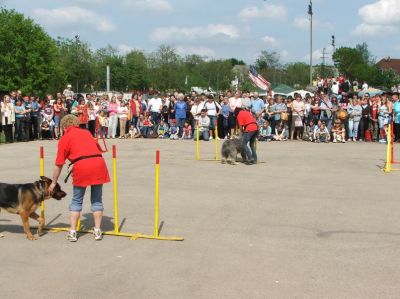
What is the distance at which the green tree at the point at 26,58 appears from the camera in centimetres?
5747

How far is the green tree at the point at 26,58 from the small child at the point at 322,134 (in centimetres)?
4234

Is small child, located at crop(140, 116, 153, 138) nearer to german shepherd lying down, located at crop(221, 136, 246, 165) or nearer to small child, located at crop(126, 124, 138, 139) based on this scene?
small child, located at crop(126, 124, 138, 139)

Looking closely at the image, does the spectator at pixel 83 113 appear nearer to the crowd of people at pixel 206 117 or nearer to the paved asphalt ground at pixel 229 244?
the crowd of people at pixel 206 117

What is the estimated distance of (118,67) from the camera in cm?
7012

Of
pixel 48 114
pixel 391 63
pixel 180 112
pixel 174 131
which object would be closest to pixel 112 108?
pixel 48 114

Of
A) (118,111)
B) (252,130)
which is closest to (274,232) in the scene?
(252,130)

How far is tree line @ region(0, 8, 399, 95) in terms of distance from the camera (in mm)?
58094

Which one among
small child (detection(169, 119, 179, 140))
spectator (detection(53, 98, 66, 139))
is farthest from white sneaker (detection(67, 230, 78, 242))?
small child (detection(169, 119, 179, 140))

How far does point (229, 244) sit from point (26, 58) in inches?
2202

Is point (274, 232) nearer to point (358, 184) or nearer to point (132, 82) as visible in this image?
point (358, 184)

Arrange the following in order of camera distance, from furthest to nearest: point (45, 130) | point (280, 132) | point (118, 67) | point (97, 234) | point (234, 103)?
point (118, 67)
point (234, 103)
point (280, 132)
point (45, 130)
point (97, 234)

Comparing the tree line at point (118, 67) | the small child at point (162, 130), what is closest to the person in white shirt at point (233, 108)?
the small child at point (162, 130)

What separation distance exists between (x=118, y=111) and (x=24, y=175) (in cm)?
1089

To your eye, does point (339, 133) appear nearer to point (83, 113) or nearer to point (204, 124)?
point (204, 124)
